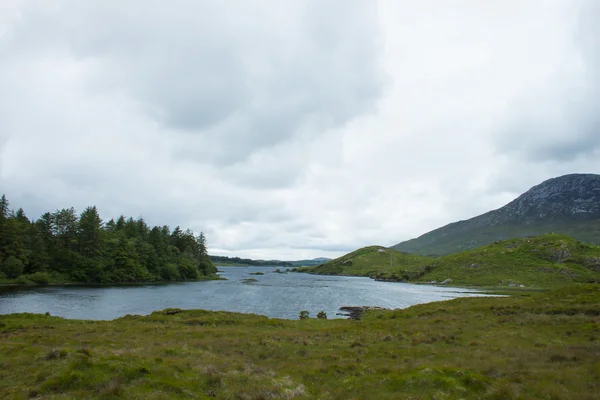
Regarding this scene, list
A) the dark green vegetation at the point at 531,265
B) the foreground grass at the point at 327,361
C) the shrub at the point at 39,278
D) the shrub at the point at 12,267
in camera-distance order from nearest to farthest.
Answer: the foreground grass at the point at 327,361
the shrub at the point at 12,267
the shrub at the point at 39,278
the dark green vegetation at the point at 531,265

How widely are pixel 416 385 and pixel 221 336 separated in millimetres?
26499

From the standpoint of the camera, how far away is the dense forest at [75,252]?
11550cm

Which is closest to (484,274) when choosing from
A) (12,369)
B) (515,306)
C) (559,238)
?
(559,238)

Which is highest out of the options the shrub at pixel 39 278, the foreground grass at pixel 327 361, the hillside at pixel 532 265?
the hillside at pixel 532 265

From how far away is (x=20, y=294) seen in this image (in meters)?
85.8

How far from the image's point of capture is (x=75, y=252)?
134m

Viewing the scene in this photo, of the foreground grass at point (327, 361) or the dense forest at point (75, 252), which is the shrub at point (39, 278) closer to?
the dense forest at point (75, 252)

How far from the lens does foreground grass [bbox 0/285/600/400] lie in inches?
639

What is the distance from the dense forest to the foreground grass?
93894mm

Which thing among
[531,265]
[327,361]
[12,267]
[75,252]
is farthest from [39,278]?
[531,265]

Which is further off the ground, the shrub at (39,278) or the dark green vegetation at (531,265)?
the dark green vegetation at (531,265)

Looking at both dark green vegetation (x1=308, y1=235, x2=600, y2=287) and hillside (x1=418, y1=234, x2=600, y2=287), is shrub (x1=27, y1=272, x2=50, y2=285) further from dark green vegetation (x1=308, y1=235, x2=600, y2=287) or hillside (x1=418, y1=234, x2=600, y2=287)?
hillside (x1=418, y1=234, x2=600, y2=287)

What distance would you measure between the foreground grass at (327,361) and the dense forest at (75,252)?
9389 centimetres

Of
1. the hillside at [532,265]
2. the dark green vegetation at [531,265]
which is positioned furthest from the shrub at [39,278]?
the hillside at [532,265]
